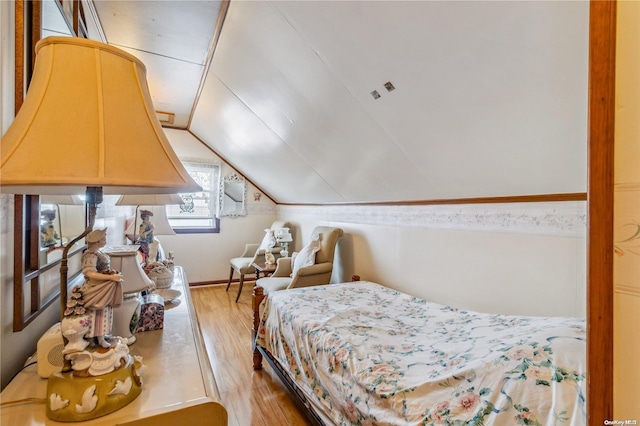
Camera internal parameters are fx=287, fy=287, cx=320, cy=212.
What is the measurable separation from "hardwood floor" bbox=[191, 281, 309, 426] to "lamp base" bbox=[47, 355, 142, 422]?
1305 mm

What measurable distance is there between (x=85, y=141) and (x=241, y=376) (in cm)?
217

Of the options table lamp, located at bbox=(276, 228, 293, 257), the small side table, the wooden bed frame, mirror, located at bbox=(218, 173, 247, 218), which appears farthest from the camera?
mirror, located at bbox=(218, 173, 247, 218)

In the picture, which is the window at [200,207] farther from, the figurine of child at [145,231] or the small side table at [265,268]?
the figurine of child at [145,231]

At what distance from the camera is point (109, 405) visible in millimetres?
646

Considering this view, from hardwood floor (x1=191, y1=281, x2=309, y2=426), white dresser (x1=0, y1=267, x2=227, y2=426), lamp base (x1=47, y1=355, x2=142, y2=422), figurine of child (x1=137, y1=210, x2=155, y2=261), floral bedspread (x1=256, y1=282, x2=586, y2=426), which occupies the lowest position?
hardwood floor (x1=191, y1=281, x2=309, y2=426)

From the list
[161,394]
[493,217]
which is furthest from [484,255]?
[161,394]

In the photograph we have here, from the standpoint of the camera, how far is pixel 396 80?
153 centimetres

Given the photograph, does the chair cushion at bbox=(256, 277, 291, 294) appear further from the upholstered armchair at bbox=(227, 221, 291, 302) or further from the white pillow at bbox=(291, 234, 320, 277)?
the upholstered armchair at bbox=(227, 221, 291, 302)

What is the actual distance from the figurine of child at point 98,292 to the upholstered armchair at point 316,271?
7.06 ft

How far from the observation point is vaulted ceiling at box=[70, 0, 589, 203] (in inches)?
43.2

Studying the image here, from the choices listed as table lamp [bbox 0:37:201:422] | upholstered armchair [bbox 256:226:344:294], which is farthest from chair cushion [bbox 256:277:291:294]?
table lamp [bbox 0:37:201:422]

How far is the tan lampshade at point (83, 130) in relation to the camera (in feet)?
1.67

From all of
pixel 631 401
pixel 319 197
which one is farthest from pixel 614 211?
pixel 319 197

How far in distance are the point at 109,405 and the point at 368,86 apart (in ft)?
5.71
